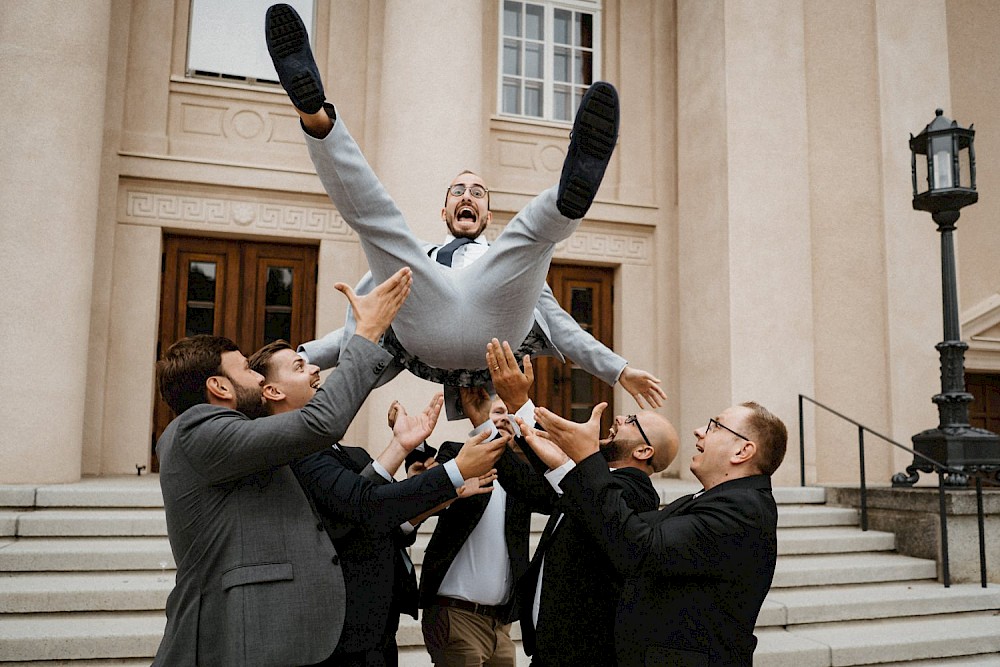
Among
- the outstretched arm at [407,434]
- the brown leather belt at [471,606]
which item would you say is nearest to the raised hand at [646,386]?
the outstretched arm at [407,434]

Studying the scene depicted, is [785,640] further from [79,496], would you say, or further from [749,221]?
[79,496]

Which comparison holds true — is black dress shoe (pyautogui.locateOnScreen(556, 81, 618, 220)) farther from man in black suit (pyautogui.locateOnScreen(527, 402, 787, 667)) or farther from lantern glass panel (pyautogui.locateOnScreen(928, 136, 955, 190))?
lantern glass panel (pyautogui.locateOnScreen(928, 136, 955, 190))

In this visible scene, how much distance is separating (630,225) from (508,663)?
22.1 ft

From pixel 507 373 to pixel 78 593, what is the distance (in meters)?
3.55

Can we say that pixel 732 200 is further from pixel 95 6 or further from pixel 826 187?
pixel 95 6

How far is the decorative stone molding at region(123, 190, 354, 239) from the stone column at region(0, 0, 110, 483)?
2.97 ft

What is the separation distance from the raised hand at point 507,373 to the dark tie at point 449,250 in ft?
1.26

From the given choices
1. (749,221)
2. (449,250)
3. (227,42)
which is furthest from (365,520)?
(227,42)

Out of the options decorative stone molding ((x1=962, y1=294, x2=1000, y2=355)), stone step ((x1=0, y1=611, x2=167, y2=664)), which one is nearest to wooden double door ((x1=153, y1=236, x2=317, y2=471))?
stone step ((x1=0, y1=611, x2=167, y2=664))

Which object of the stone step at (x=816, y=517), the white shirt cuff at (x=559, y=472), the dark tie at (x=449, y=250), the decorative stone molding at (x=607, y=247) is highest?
the decorative stone molding at (x=607, y=247)

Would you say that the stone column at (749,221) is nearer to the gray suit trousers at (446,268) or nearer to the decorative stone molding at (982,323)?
the decorative stone molding at (982,323)

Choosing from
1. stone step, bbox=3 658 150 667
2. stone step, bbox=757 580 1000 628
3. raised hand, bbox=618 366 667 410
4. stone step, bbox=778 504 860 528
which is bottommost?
stone step, bbox=3 658 150 667

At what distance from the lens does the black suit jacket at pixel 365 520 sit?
2555 mm

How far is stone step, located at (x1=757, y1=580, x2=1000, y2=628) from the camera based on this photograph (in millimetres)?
5418
